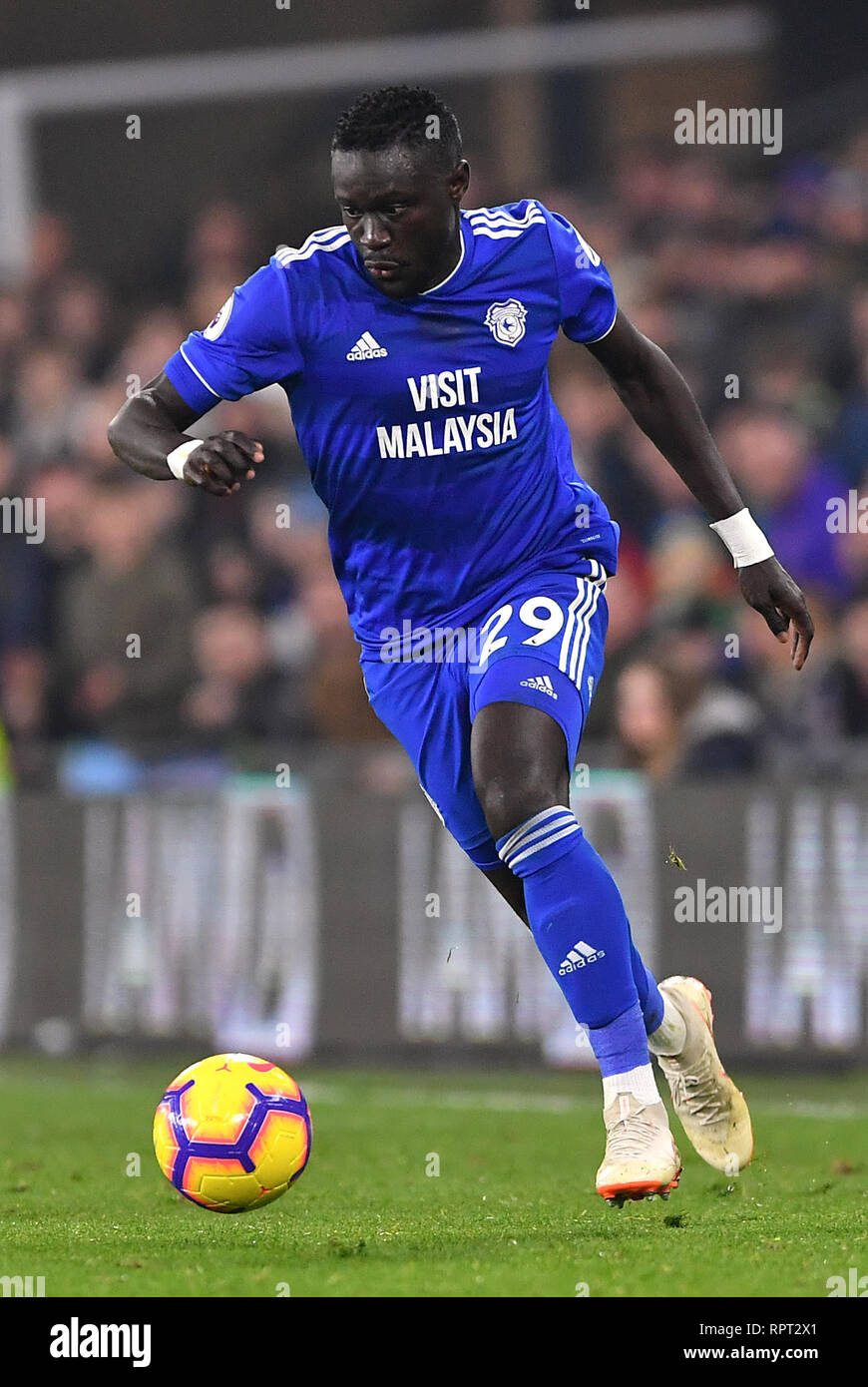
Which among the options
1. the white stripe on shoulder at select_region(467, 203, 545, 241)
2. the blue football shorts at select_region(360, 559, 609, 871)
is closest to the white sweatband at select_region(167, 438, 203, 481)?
the blue football shorts at select_region(360, 559, 609, 871)

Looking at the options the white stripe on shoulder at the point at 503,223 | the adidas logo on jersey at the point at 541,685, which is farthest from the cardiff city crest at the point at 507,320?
the adidas logo on jersey at the point at 541,685

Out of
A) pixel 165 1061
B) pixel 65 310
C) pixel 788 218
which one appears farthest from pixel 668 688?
pixel 65 310

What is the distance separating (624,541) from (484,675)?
6.28m

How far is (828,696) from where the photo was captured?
10.3m

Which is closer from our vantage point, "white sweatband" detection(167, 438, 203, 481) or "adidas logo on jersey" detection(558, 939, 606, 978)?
"white sweatband" detection(167, 438, 203, 481)

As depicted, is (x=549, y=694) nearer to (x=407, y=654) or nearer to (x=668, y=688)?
(x=407, y=654)

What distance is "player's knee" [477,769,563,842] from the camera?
5137 mm

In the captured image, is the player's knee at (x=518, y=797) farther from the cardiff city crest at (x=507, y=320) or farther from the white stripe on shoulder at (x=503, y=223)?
the white stripe on shoulder at (x=503, y=223)

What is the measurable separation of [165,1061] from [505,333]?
6.14 metres

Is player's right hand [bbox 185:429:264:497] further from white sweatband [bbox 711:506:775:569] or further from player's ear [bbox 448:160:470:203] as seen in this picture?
white sweatband [bbox 711:506:775:569]

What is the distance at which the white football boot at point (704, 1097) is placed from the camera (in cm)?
596

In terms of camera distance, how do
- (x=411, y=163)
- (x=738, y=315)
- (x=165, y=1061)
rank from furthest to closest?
(x=738, y=315), (x=165, y=1061), (x=411, y=163)

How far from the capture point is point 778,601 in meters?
5.68

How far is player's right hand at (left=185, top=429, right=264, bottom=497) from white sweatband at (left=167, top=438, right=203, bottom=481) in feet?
0.23
